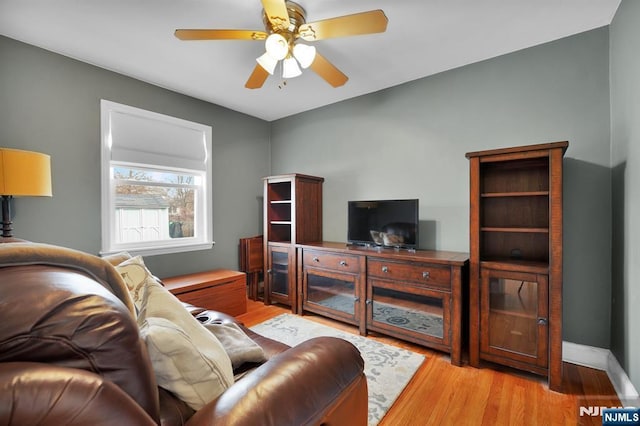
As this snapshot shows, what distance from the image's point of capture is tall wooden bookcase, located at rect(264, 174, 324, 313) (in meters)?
3.38

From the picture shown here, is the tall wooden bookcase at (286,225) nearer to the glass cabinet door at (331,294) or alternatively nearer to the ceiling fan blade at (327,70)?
the glass cabinet door at (331,294)

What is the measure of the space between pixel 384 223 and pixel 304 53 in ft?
5.58

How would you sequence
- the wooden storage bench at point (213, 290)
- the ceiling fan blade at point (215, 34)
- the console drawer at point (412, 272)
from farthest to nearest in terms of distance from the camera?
the wooden storage bench at point (213, 290)
the console drawer at point (412, 272)
the ceiling fan blade at point (215, 34)

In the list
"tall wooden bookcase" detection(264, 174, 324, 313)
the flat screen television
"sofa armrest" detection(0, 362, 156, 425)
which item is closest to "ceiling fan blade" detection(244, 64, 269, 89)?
"tall wooden bookcase" detection(264, 174, 324, 313)

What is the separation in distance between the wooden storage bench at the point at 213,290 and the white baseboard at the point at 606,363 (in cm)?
301

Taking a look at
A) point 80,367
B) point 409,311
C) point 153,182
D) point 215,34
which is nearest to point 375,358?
point 409,311

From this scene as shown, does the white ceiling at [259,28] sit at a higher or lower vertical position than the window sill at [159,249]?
higher

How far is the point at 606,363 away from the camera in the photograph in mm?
2084

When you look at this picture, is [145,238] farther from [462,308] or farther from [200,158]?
[462,308]

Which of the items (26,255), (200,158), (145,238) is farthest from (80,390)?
(200,158)

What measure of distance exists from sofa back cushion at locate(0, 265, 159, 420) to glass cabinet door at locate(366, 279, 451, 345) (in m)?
2.17

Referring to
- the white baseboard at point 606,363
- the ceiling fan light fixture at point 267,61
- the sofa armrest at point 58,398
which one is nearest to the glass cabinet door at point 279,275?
the ceiling fan light fixture at point 267,61

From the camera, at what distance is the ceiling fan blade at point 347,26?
160cm
